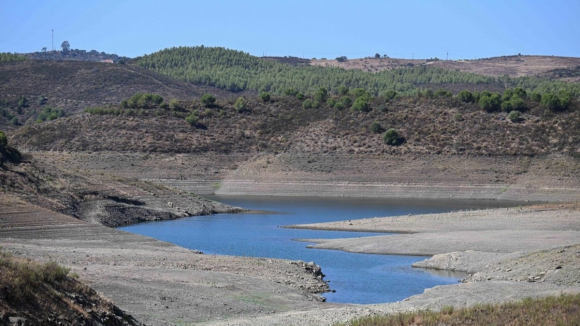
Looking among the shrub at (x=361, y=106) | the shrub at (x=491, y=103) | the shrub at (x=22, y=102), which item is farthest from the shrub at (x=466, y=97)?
the shrub at (x=22, y=102)

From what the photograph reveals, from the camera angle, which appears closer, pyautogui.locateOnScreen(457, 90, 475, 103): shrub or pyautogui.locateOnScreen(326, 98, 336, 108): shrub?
pyautogui.locateOnScreen(457, 90, 475, 103): shrub

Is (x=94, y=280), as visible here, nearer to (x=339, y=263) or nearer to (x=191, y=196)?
(x=339, y=263)

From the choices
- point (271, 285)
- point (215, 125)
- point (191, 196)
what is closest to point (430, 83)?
point (215, 125)

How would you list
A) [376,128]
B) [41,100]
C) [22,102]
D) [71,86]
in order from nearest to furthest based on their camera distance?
1. [376,128]
2. [22,102]
3. [41,100]
4. [71,86]

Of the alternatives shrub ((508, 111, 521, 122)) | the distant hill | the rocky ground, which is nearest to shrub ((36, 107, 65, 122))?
the distant hill

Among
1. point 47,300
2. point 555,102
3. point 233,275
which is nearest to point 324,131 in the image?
point 555,102

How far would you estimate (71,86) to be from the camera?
15288 cm

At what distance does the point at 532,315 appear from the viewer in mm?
20359

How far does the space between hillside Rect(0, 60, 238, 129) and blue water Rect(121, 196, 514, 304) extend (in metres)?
68.6

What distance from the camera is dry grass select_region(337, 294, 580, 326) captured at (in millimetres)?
19938

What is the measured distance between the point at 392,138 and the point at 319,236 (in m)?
43.4

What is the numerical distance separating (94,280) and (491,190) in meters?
56.0

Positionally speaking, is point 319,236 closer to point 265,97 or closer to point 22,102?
point 265,97

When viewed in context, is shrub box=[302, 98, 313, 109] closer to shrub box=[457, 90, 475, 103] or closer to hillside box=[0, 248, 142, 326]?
shrub box=[457, 90, 475, 103]
